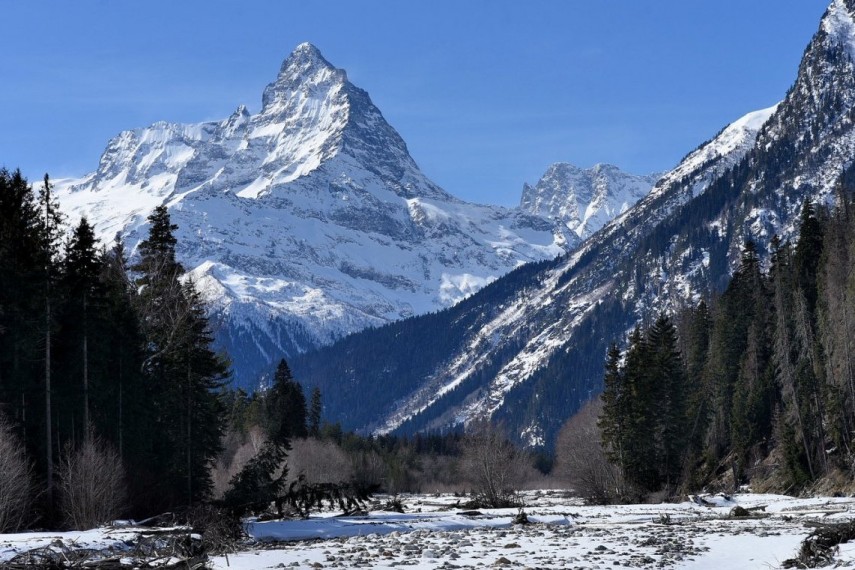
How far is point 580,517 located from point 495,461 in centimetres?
2206

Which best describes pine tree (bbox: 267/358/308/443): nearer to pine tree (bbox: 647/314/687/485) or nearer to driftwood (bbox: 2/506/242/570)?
pine tree (bbox: 647/314/687/485)

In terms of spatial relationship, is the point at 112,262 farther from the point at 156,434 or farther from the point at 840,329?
the point at 840,329

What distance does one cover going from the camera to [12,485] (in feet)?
143

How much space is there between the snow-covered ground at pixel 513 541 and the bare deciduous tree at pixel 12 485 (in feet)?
16.6

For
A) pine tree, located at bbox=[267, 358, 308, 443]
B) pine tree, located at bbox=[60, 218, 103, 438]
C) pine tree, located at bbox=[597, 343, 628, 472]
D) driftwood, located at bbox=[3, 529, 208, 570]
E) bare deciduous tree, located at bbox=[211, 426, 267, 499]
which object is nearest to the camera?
driftwood, located at bbox=[3, 529, 208, 570]

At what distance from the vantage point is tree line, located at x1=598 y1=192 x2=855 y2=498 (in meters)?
86.6

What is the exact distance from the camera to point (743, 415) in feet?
332

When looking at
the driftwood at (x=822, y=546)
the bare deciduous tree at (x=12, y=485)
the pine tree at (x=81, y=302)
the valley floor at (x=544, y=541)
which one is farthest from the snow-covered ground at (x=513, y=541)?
the pine tree at (x=81, y=302)

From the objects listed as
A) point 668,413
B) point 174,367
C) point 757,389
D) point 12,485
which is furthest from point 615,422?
point 12,485

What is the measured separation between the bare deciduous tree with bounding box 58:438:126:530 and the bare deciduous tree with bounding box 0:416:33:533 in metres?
1.79

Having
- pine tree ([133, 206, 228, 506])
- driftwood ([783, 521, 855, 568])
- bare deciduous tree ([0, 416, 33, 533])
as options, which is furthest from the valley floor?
pine tree ([133, 206, 228, 506])

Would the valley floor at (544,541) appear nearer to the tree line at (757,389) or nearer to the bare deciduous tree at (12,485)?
the bare deciduous tree at (12,485)

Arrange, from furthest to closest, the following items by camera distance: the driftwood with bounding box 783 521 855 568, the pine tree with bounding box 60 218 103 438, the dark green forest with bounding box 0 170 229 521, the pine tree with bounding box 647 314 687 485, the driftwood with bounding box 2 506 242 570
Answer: the pine tree with bounding box 647 314 687 485
the pine tree with bounding box 60 218 103 438
the dark green forest with bounding box 0 170 229 521
the driftwood with bounding box 2 506 242 570
the driftwood with bounding box 783 521 855 568

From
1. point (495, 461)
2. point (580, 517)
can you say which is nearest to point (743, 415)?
point (495, 461)
